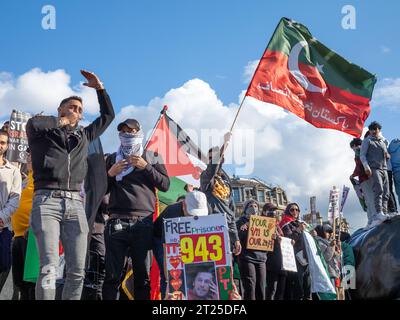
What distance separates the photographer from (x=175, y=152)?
10.1m

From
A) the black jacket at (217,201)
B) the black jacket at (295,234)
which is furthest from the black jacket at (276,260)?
the black jacket at (217,201)

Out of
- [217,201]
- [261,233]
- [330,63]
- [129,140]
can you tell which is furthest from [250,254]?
[330,63]

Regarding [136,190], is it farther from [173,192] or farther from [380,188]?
[380,188]

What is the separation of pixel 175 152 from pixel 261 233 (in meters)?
2.93

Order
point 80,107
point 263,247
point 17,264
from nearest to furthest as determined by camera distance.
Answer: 1. point 80,107
2. point 17,264
3. point 263,247

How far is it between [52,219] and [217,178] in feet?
9.82

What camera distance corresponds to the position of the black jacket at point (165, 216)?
562cm

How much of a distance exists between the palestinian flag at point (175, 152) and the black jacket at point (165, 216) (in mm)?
3583

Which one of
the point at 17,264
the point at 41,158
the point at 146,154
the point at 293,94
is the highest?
the point at 293,94

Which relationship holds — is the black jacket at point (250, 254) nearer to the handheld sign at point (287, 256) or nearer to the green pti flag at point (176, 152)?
the handheld sign at point (287, 256)

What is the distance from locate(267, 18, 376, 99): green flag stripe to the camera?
385 inches

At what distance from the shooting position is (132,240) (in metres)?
5.28
